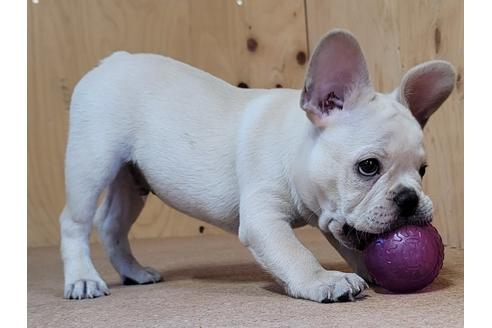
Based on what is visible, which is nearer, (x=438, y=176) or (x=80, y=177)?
(x=80, y=177)

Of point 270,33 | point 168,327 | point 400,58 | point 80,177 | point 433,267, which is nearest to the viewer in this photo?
point 168,327

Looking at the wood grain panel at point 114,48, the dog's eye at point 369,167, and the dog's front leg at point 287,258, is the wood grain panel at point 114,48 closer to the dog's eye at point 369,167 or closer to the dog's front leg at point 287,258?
the dog's front leg at point 287,258

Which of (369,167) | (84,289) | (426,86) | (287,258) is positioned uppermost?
(426,86)

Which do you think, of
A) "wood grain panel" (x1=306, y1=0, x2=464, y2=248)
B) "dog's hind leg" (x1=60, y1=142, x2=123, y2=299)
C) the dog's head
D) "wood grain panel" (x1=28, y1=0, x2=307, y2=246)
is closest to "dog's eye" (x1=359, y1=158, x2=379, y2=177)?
the dog's head

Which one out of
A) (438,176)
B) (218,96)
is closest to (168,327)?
(218,96)

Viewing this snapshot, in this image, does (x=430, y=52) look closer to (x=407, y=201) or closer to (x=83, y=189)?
(x=407, y=201)

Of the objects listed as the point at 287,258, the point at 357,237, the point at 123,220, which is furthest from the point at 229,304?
the point at 123,220

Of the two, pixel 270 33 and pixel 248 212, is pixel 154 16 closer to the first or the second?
pixel 270 33

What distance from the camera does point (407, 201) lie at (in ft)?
5.15

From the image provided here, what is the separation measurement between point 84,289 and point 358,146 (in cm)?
83

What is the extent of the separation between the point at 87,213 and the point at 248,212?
20.1 inches

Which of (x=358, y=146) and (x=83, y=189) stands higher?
(x=358, y=146)

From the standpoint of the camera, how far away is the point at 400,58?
8.68 ft

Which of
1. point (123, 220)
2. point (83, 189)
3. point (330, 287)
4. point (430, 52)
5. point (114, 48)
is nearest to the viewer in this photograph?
point (330, 287)
